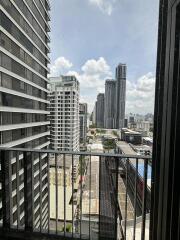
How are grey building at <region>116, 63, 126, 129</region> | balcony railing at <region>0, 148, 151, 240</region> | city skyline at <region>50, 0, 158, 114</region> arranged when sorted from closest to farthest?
balcony railing at <region>0, 148, 151, 240</region>, city skyline at <region>50, 0, 158, 114</region>, grey building at <region>116, 63, 126, 129</region>

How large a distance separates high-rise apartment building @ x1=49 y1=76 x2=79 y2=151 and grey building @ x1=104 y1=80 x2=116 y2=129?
20.0 feet

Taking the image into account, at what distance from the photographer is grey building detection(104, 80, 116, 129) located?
6.76m

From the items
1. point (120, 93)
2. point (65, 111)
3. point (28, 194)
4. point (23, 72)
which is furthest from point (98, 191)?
point (23, 72)

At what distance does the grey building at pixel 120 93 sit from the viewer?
5655mm

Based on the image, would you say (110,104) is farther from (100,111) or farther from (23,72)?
(23,72)

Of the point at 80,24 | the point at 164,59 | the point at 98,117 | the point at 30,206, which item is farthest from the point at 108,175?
the point at 98,117

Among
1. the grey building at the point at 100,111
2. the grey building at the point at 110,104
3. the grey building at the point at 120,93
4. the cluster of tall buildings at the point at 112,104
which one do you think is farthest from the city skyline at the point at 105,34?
the grey building at the point at 100,111

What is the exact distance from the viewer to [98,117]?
27.6 feet

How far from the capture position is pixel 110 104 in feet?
24.1

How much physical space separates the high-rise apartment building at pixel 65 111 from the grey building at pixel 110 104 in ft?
20.0

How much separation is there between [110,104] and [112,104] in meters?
0.23

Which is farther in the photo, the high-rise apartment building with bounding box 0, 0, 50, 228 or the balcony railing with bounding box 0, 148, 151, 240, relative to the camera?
the high-rise apartment building with bounding box 0, 0, 50, 228

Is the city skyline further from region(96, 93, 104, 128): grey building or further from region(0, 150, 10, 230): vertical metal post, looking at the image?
region(96, 93, 104, 128): grey building

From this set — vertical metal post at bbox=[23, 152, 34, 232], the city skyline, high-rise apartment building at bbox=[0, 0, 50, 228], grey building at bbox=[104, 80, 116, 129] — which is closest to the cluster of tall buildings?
grey building at bbox=[104, 80, 116, 129]
